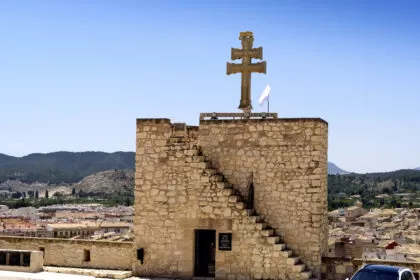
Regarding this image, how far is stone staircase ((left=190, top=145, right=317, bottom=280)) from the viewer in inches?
651

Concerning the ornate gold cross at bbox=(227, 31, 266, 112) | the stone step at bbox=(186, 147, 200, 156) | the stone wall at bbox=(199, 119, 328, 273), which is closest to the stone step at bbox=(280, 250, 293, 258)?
the stone wall at bbox=(199, 119, 328, 273)

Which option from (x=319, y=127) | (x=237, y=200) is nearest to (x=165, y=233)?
(x=237, y=200)

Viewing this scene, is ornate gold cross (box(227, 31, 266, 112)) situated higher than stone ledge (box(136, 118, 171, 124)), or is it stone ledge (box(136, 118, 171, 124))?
ornate gold cross (box(227, 31, 266, 112))

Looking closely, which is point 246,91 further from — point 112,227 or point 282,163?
→ point 112,227

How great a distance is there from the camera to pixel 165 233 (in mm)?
17969

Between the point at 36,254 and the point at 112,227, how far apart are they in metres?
→ 90.5

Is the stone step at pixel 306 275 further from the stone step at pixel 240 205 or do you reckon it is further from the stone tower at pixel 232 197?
the stone step at pixel 240 205

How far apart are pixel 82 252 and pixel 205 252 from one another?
11.8ft

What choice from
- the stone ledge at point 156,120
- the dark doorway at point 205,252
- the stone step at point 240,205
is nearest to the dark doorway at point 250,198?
the stone step at point 240,205

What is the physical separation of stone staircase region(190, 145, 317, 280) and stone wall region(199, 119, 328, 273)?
0.17 m

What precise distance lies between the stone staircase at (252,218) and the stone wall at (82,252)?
3176mm

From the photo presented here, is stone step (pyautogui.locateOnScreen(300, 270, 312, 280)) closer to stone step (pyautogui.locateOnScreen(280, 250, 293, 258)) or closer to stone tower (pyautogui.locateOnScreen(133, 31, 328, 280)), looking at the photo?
stone tower (pyautogui.locateOnScreen(133, 31, 328, 280))

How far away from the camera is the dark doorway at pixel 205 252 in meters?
18.1

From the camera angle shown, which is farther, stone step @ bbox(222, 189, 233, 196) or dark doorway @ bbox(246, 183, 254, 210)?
dark doorway @ bbox(246, 183, 254, 210)
